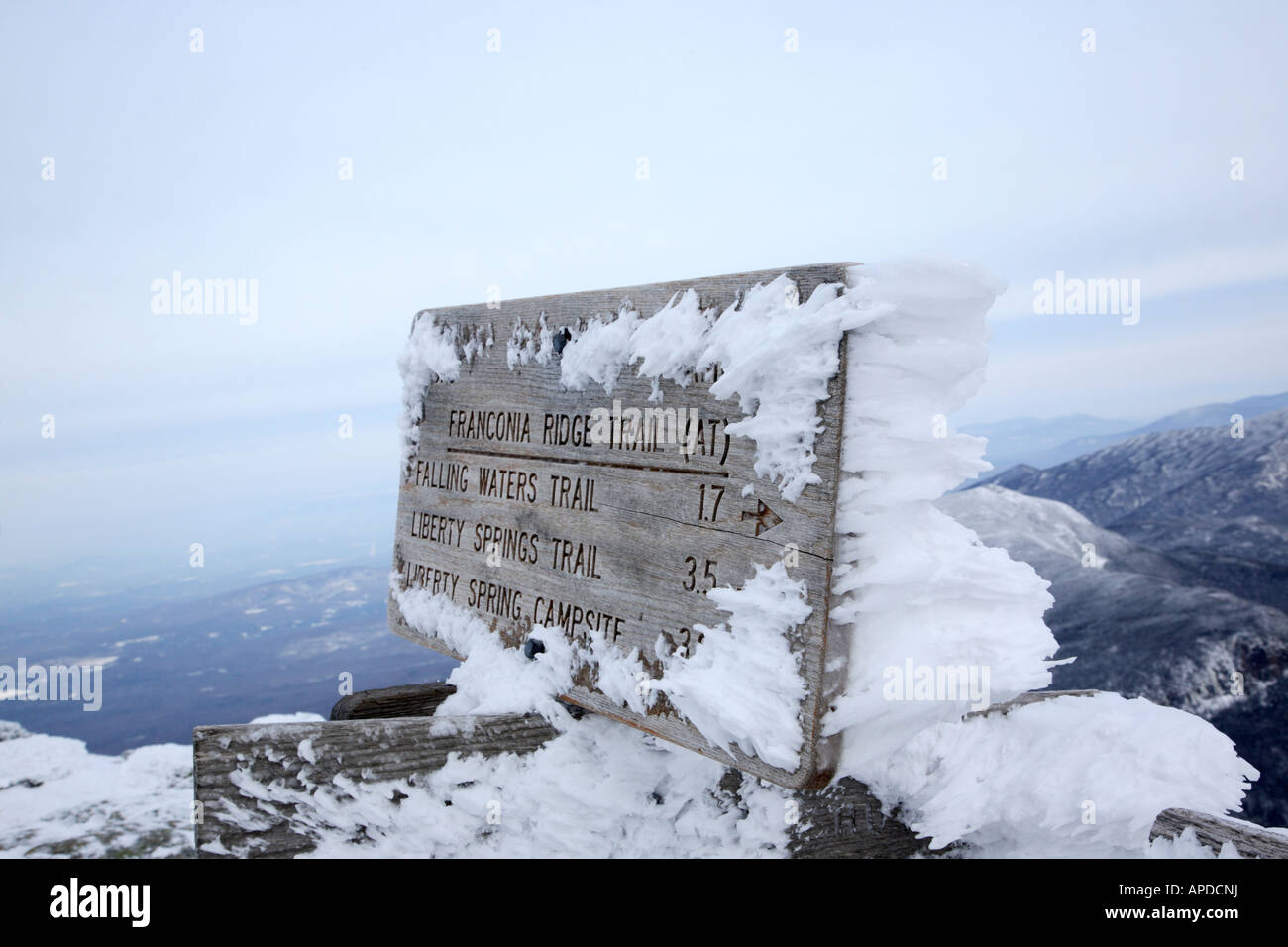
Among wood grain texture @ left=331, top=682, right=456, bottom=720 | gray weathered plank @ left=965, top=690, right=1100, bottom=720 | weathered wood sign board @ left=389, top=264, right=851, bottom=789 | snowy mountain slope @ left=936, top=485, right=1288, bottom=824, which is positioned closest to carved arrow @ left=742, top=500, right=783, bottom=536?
weathered wood sign board @ left=389, top=264, right=851, bottom=789

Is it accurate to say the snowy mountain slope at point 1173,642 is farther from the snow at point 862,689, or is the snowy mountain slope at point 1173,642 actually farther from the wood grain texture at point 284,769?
the wood grain texture at point 284,769

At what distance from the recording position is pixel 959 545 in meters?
1.83

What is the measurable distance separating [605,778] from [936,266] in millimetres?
1591

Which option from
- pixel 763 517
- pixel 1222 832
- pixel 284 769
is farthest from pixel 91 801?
pixel 1222 832

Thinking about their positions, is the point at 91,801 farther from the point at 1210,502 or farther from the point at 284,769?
the point at 1210,502

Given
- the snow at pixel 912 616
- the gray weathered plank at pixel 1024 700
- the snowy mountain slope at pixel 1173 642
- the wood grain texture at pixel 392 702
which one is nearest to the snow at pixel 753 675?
the snow at pixel 912 616

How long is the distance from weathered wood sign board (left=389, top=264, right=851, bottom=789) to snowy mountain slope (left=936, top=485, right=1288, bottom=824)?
3.08 metres

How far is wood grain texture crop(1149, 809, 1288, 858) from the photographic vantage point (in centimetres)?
163

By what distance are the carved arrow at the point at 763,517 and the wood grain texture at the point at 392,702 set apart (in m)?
1.70

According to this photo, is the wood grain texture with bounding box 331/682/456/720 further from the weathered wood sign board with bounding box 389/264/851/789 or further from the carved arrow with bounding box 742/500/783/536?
the carved arrow with bounding box 742/500/783/536

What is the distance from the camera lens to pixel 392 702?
3.11 metres

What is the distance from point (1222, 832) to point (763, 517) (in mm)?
1103

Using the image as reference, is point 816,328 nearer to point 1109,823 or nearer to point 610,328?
point 610,328

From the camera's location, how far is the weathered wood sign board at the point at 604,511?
1812mm
